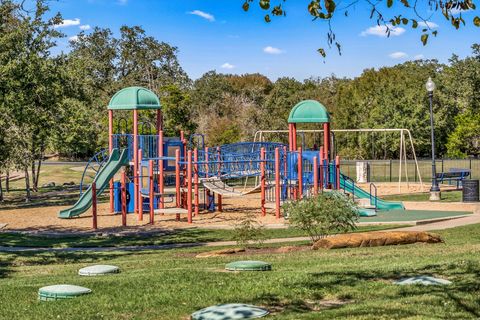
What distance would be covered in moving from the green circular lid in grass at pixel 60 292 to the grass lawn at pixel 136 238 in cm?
1018

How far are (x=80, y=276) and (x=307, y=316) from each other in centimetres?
582

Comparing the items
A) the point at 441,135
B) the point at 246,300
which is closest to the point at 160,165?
the point at 246,300

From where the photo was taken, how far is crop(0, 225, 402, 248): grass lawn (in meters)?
20.2

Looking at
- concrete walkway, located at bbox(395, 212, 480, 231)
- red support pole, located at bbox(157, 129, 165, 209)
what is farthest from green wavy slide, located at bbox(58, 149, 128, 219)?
concrete walkway, located at bbox(395, 212, 480, 231)

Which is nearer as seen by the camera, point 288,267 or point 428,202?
point 288,267

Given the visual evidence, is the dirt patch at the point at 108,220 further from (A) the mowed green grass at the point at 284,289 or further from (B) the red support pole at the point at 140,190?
(A) the mowed green grass at the point at 284,289

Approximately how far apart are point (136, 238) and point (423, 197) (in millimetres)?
17794

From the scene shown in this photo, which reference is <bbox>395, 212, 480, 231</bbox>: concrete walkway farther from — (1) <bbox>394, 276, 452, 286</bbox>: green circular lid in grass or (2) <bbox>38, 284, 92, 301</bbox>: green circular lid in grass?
(2) <bbox>38, 284, 92, 301</bbox>: green circular lid in grass

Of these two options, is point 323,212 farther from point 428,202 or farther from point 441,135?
point 441,135

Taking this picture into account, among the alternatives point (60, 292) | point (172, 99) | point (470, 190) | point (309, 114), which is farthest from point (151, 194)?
point (172, 99)

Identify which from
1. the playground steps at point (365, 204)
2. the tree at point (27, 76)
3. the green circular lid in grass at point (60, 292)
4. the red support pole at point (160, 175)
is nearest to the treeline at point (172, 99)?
the tree at point (27, 76)

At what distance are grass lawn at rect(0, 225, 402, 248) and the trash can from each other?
8228 millimetres

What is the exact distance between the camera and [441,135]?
222ft

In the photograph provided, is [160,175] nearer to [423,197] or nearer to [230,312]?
[423,197]
